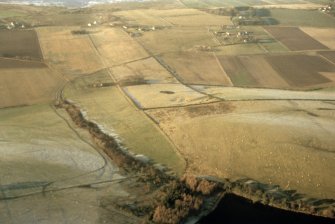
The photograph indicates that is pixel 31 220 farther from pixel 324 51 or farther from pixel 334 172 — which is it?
pixel 324 51

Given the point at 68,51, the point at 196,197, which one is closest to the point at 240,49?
the point at 68,51

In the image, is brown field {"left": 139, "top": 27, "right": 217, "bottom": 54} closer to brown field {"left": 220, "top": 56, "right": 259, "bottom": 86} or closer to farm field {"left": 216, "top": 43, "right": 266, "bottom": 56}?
farm field {"left": 216, "top": 43, "right": 266, "bottom": 56}

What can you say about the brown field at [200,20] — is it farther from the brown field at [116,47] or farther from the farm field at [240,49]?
the farm field at [240,49]

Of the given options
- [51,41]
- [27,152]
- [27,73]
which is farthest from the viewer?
[51,41]

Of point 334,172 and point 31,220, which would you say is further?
point 334,172

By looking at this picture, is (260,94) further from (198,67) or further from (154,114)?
(198,67)

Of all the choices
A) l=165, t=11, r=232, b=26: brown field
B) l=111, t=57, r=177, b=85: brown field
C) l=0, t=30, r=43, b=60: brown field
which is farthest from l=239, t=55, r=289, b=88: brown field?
l=0, t=30, r=43, b=60: brown field

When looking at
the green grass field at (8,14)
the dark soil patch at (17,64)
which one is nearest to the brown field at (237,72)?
the dark soil patch at (17,64)

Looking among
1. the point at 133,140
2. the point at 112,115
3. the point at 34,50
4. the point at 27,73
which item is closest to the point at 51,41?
the point at 34,50
